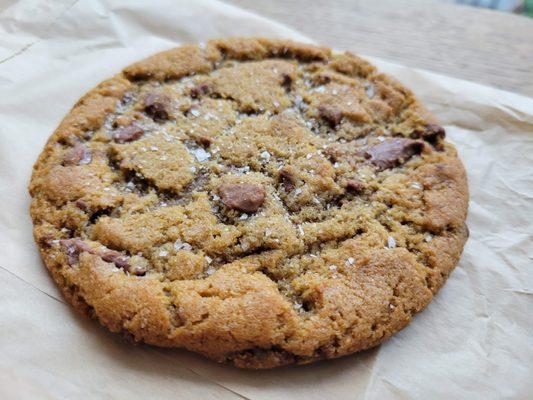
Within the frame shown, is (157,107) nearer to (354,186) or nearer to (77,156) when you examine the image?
(77,156)

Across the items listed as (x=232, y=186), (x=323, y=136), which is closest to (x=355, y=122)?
(x=323, y=136)

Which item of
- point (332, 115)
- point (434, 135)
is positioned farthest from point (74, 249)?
point (434, 135)

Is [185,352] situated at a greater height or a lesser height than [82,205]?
lesser

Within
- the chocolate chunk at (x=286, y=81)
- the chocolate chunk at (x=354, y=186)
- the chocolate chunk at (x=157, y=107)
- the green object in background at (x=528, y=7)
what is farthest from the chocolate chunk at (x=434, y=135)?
the green object in background at (x=528, y=7)

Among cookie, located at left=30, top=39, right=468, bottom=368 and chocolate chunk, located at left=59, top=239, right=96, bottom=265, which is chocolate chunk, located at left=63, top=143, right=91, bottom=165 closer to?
cookie, located at left=30, top=39, right=468, bottom=368

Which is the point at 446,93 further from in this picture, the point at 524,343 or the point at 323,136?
A: the point at 524,343

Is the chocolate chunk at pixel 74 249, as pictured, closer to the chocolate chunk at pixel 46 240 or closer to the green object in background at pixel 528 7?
the chocolate chunk at pixel 46 240
